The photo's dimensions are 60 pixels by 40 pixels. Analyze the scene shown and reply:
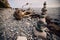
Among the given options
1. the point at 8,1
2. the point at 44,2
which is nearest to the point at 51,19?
the point at 44,2

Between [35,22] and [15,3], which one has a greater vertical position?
[15,3]

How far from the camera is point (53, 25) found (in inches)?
43.4

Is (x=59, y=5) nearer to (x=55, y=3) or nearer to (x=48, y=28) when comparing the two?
(x=55, y=3)

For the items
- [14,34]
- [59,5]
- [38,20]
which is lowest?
[14,34]

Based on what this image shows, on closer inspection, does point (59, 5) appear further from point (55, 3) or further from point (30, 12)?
point (30, 12)

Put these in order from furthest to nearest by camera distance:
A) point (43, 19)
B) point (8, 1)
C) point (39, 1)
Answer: point (8, 1) < point (39, 1) < point (43, 19)

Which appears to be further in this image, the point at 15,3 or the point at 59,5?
the point at 15,3

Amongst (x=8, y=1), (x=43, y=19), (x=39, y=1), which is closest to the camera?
(x=43, y=19)

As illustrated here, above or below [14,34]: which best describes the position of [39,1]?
above

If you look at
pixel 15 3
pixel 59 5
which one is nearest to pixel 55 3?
pixel 59 5

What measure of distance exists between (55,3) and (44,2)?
0.32 feet

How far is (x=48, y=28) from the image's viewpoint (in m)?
1.09

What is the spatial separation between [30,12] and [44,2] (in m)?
0.16

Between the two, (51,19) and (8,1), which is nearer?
(51,19)
